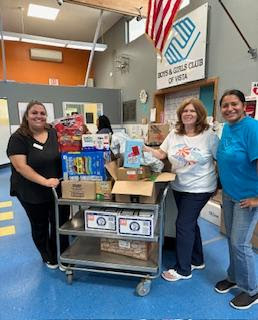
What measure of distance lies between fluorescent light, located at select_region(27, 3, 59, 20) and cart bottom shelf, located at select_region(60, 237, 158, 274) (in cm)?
653

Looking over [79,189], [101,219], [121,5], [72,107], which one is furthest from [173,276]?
[72,107]

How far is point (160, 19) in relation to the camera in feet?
11.3

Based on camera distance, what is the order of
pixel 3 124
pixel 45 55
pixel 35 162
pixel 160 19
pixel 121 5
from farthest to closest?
1. pixel 45 55
2. pixel 3 124
3. pixel 121 5
4. pixel 160 19
5. pixel 35 162

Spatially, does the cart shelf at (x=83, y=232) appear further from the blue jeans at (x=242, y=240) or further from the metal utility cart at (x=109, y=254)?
the blue jeans at (x=242, y=240)

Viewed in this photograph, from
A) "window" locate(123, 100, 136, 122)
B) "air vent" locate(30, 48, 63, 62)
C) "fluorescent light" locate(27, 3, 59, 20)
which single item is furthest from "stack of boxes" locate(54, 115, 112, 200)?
"air vent" locate(30, 48, 63, 62)

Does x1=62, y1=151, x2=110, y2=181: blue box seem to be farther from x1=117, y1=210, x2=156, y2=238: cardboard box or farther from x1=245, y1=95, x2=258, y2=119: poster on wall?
x1=245, y1=95, x2=258, y2=119: poster on wall

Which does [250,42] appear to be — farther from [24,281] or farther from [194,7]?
[24,281]

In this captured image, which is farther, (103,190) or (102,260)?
(102,260)

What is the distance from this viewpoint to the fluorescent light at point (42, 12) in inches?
248

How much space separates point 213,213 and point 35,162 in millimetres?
2347

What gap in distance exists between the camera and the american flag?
3.27 meters

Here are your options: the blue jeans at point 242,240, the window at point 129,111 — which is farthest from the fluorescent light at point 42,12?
the blue jeans at point 242,240

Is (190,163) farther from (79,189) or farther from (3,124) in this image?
(3,124)

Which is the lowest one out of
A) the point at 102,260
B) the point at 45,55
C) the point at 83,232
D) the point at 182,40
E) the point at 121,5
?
the point at 102,260
